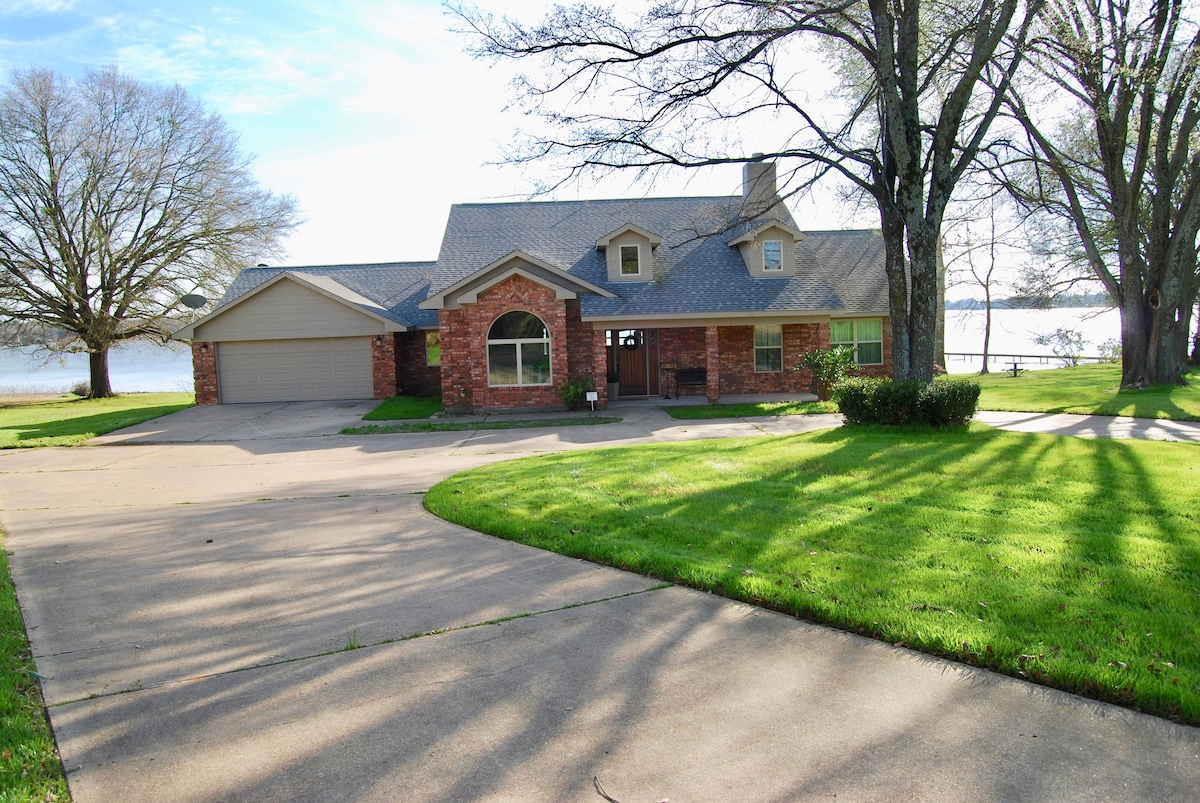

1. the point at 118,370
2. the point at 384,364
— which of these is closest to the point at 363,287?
the point at 384,364

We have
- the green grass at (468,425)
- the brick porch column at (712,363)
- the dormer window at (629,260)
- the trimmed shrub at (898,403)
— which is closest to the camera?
the trimmed shrub at (898,403)

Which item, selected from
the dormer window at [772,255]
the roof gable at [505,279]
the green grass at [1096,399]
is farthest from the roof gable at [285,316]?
the green grass at [1096,399]

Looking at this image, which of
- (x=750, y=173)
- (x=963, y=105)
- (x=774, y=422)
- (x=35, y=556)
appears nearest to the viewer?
(x=35, y=556)

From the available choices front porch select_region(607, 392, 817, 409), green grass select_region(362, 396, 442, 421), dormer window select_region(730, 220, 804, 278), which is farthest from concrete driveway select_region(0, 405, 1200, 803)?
dormer window select_region(730, 220, 804, 278)

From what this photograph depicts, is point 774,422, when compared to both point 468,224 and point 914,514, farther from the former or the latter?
point 468,224

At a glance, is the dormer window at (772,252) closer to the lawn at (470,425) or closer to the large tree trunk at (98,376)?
the lawn at (470,425)

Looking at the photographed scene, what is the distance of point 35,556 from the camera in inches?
284

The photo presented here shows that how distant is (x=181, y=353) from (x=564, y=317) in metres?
91.4

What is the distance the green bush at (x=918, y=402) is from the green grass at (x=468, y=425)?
6.45m

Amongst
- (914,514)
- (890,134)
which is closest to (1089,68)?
(890,134)

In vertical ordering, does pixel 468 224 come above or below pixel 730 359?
above

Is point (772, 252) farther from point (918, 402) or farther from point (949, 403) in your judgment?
point (949, 403)

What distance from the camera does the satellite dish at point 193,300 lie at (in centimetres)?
3142

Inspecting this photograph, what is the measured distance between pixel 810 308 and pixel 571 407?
23.2 feet
